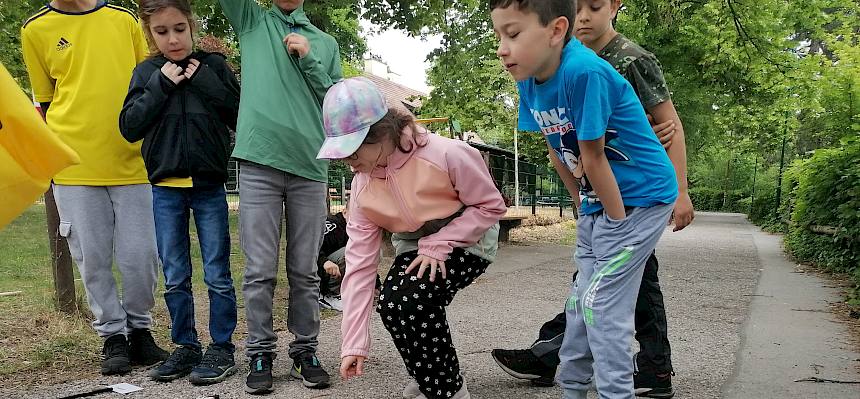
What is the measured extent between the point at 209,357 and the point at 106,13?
1.76 meters

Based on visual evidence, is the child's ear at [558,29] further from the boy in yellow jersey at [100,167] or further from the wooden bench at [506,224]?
the wooden bench at [506,224]

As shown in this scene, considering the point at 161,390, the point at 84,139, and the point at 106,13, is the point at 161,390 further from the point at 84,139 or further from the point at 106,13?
the point at 106,13

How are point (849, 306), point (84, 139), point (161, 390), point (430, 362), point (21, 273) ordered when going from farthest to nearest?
point (21, 273) → point (849, 306) → point (84, 139) → point (161, 390) → point (430, 362)

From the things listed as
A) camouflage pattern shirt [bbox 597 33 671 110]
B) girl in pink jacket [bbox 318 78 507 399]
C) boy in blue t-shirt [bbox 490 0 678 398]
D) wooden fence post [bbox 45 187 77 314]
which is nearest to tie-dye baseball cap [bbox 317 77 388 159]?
girl in pink jacket [bbox 318 78 507 399]

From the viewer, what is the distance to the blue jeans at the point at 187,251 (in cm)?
320

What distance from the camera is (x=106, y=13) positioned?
3.39 meters

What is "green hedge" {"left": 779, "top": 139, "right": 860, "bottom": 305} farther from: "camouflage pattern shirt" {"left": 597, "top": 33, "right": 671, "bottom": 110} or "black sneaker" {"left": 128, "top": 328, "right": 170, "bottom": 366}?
"black sneaker" {"left": 128, "top": 328, "right": 170, "bottom": 366}

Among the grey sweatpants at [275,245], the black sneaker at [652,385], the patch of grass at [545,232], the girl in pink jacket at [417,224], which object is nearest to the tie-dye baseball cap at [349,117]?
the girl in pink jacket at [417,224]

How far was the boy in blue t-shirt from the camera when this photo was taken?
2158mm

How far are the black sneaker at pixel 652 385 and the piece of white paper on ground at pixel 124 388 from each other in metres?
2.17

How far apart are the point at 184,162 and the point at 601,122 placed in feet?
6.37

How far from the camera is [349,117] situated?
2385 millimetres

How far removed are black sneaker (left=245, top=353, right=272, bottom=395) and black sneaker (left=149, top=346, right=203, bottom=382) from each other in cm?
35

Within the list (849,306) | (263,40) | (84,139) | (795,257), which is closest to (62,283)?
(84,139)
